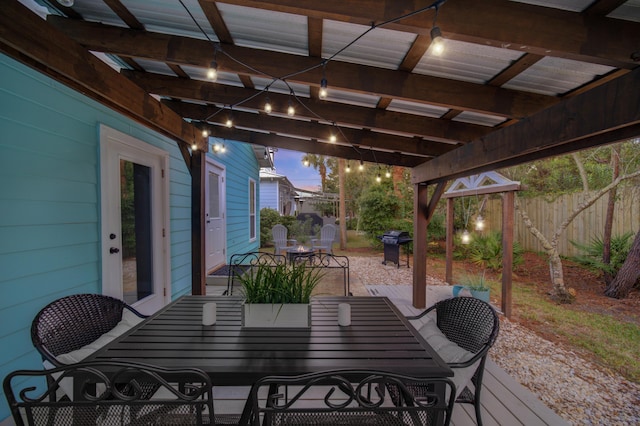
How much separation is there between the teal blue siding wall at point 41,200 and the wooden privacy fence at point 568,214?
329 inches

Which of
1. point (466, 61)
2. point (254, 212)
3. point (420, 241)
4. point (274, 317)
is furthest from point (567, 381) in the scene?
point (254, 212)

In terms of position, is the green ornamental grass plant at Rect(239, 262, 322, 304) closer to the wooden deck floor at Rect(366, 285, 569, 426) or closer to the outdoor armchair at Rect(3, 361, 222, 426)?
the outdoor armchair at Rect(3, 361, 222, 426)

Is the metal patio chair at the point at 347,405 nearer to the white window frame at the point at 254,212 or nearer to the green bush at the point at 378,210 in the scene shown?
the white window frame at the point at 254,212

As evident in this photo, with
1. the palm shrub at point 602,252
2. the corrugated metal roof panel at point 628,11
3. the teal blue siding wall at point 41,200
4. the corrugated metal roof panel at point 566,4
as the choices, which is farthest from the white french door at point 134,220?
the palm shrub at point 602,252

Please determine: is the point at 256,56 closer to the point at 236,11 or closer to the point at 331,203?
the point at 236,11

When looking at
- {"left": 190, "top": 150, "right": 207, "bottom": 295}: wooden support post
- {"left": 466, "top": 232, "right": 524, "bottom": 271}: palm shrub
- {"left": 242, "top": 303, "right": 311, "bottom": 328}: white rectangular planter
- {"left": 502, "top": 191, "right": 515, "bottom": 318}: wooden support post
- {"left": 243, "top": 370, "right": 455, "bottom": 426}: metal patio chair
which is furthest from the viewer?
{"left": 466, "top": 232, "right": 524, "bottom": 271}: palm shrub

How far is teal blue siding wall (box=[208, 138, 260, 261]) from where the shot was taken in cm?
645

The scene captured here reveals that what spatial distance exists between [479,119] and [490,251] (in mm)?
5138

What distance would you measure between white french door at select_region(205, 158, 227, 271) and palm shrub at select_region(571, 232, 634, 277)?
734 centimetres

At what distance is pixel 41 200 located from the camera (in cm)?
205

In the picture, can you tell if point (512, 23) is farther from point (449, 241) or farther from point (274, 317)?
point (449, 241)

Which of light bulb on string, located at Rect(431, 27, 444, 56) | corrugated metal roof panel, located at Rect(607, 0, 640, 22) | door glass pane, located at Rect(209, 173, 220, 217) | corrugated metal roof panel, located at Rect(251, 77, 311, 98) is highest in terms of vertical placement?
corrugated metal roof panel, located at Rect(251, 77, 311, 98)

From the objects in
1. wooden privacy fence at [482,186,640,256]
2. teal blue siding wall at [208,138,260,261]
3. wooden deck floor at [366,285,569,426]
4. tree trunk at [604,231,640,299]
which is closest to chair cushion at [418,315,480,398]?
wooden deck floor at [366,285,569,426]

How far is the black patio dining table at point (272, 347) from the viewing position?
1297mm
